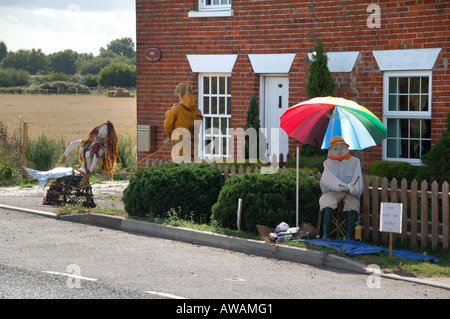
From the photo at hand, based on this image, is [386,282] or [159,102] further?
[159,102]

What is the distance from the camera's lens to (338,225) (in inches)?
398

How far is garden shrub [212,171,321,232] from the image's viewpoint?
10.3 m

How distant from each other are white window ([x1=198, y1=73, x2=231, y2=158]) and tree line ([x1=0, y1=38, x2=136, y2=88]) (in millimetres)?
50736

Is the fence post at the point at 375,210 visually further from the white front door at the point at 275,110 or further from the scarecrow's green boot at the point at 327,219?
the white front door at the point at 275,110

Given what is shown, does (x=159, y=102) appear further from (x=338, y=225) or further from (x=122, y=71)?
(x=122, y=71)

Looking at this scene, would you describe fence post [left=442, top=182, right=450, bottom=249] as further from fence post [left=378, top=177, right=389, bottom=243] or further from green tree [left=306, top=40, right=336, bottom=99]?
green tree [left=306, top=40, right=336, bottom=99]

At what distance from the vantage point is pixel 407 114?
43.6 feet

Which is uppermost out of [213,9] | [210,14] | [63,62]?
[63,62]

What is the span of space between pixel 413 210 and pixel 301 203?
1.59 m

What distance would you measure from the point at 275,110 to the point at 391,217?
6616mm

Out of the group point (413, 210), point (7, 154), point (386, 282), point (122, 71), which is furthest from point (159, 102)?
point (122, 71)

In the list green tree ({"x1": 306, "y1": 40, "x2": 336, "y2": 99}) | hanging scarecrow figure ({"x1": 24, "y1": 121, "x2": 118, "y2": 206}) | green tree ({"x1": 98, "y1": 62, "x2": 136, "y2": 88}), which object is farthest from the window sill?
green tree ({"x1": 98, "y1": 62, "x2": 136, "y2": 88})

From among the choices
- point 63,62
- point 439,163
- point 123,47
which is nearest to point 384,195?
point 439,163

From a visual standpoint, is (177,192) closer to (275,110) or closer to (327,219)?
(327,219)
